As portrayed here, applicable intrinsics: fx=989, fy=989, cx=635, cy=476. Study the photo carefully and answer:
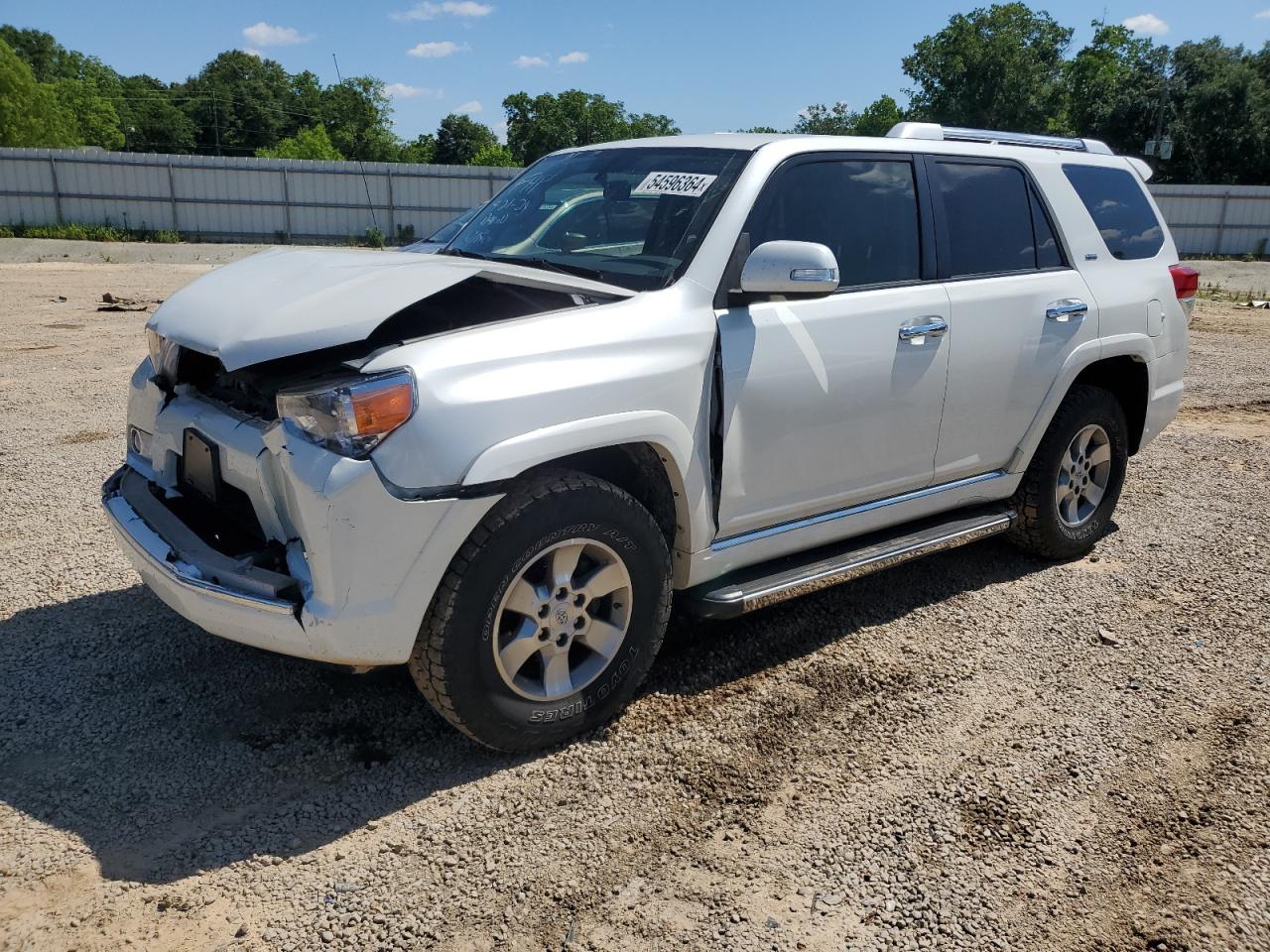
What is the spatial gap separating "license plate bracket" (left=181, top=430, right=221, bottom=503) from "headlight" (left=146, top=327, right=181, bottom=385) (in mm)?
301

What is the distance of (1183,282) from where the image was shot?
5309mm

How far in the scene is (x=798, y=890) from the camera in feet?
8.92

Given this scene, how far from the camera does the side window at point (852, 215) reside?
372 cm

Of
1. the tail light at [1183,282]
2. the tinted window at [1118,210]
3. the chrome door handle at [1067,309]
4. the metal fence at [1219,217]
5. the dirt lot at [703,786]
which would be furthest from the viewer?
the metal fence at [1219,217]

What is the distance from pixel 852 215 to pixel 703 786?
89.1 inches

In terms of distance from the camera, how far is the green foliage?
92000mm

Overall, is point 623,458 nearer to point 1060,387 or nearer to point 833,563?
point 833,563

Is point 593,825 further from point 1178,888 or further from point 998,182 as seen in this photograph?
point 998,182

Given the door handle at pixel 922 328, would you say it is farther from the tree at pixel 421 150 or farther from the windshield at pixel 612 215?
the tree at pixel 421 150

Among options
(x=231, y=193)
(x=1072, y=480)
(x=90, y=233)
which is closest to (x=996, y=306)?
(x=1072, y=480)

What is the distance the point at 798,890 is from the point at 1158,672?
86.4 inches

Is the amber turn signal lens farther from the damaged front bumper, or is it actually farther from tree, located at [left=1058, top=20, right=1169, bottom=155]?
tree, located at [left=1058, top=20, right=1169, bottom=155]

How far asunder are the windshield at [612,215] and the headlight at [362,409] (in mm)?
1017

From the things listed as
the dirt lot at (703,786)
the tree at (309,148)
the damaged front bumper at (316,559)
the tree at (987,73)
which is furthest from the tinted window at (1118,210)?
the tree at (309,148)
